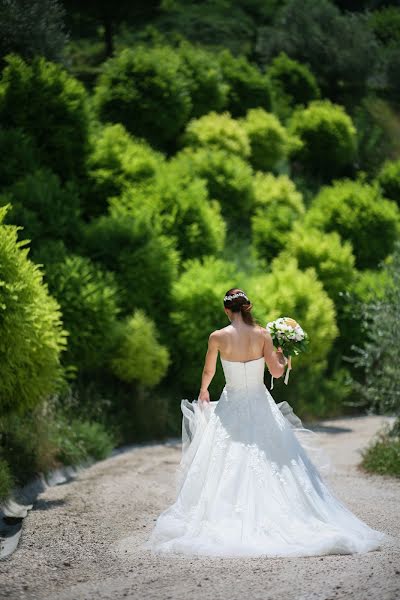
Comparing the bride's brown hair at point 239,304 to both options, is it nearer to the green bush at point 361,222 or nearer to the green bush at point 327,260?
the green bush at point 327,260

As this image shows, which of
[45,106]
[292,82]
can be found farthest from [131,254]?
[292,82]

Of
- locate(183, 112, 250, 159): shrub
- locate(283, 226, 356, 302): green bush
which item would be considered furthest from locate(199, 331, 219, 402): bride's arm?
locate(183, 112, 250, 159): shrub

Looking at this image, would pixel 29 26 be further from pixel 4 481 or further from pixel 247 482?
pixel 247 482

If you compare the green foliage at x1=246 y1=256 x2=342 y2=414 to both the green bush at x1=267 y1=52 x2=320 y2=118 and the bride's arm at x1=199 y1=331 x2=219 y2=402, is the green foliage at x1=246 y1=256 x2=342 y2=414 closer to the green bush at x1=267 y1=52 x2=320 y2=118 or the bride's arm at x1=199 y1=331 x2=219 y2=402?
the bride's arm at x1=199 y1=331 x2=219 y2=402

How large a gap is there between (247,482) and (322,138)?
2872cm

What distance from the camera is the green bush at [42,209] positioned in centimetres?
1562

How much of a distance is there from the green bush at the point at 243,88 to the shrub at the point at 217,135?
4.14 meters

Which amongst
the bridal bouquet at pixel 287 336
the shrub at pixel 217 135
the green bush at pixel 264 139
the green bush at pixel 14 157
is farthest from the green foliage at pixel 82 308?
the green bush at pixel 264 139

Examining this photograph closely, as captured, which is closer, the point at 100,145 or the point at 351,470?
the point at 351,470

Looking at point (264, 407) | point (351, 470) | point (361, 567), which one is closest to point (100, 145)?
point (351, 470)

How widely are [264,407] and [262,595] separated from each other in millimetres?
2300

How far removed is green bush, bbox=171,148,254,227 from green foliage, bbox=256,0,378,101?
1686 cm

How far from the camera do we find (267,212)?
85.6 feet

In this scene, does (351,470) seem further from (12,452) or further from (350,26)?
(350,26)
